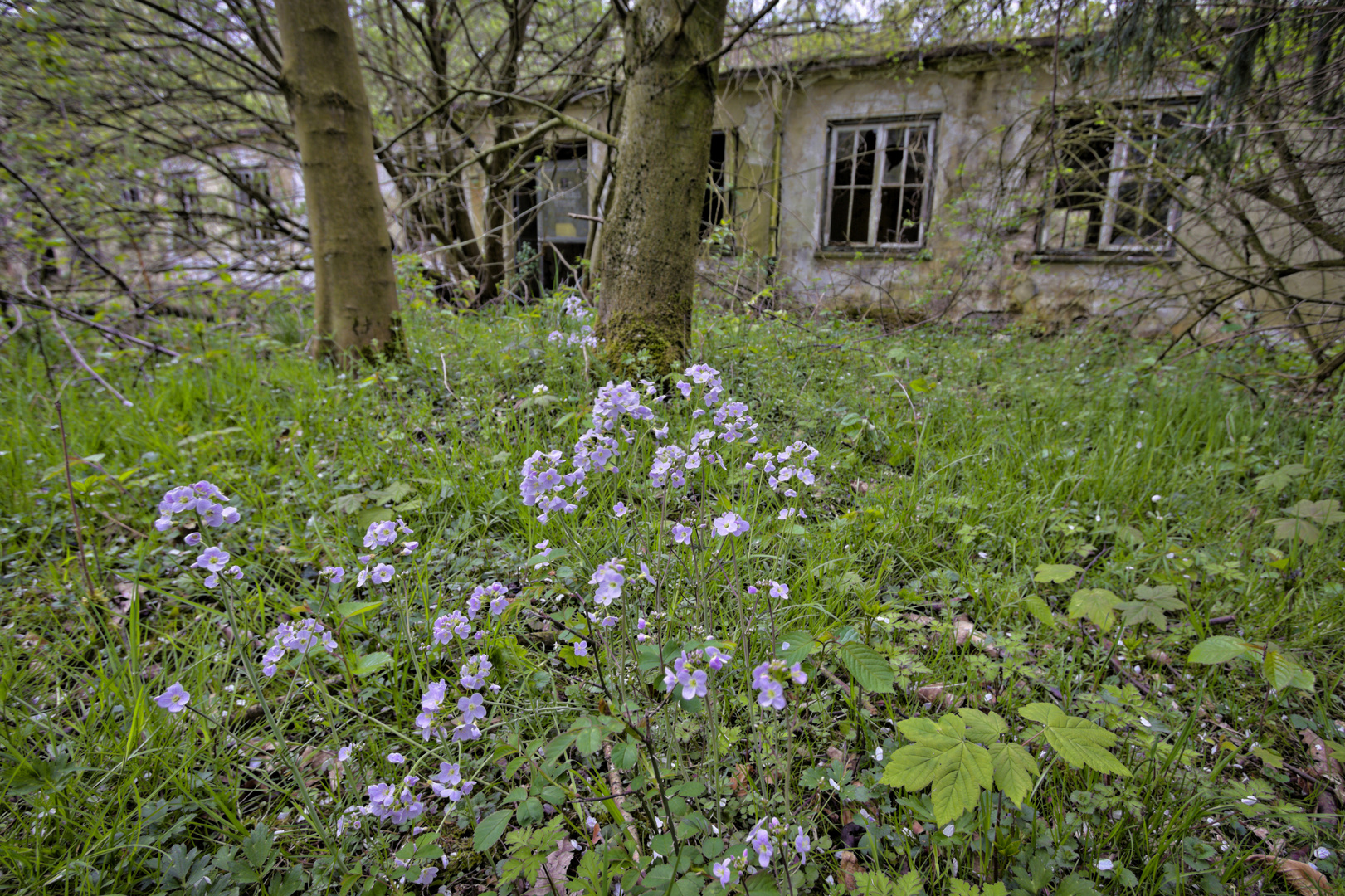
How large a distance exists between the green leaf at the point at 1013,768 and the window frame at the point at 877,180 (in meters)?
7.03

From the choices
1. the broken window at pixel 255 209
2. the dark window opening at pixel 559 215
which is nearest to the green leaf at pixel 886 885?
the broken window at pixel 255 209

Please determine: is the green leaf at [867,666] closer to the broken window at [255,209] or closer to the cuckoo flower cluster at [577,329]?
the cuckoo flower cluster at [577,329]

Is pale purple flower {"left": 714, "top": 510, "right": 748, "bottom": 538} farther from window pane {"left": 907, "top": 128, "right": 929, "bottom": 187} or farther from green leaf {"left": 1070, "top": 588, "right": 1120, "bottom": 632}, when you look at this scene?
window pane {"left": 907, "top": 128, "right": 929, "bottom": 187}

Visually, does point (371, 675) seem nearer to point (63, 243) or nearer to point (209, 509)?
point (209, 509)

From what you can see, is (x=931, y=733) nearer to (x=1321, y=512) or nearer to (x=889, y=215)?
(x=1321, y=512)

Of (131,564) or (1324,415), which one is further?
(1324,415)

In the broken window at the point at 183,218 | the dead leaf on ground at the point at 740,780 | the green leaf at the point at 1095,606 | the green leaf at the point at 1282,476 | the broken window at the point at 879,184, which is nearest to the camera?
the dead leaf on ground at the point at 740,780

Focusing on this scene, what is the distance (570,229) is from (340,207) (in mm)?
6317

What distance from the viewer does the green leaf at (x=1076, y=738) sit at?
3.08ft

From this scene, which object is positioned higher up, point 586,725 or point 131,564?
point 586,725

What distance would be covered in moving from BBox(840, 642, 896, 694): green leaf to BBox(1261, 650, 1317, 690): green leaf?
0.97m

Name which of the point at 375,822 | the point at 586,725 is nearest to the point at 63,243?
the point at 375,822

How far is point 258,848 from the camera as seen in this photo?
1.02 metres

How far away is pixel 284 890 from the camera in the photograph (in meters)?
1.00
